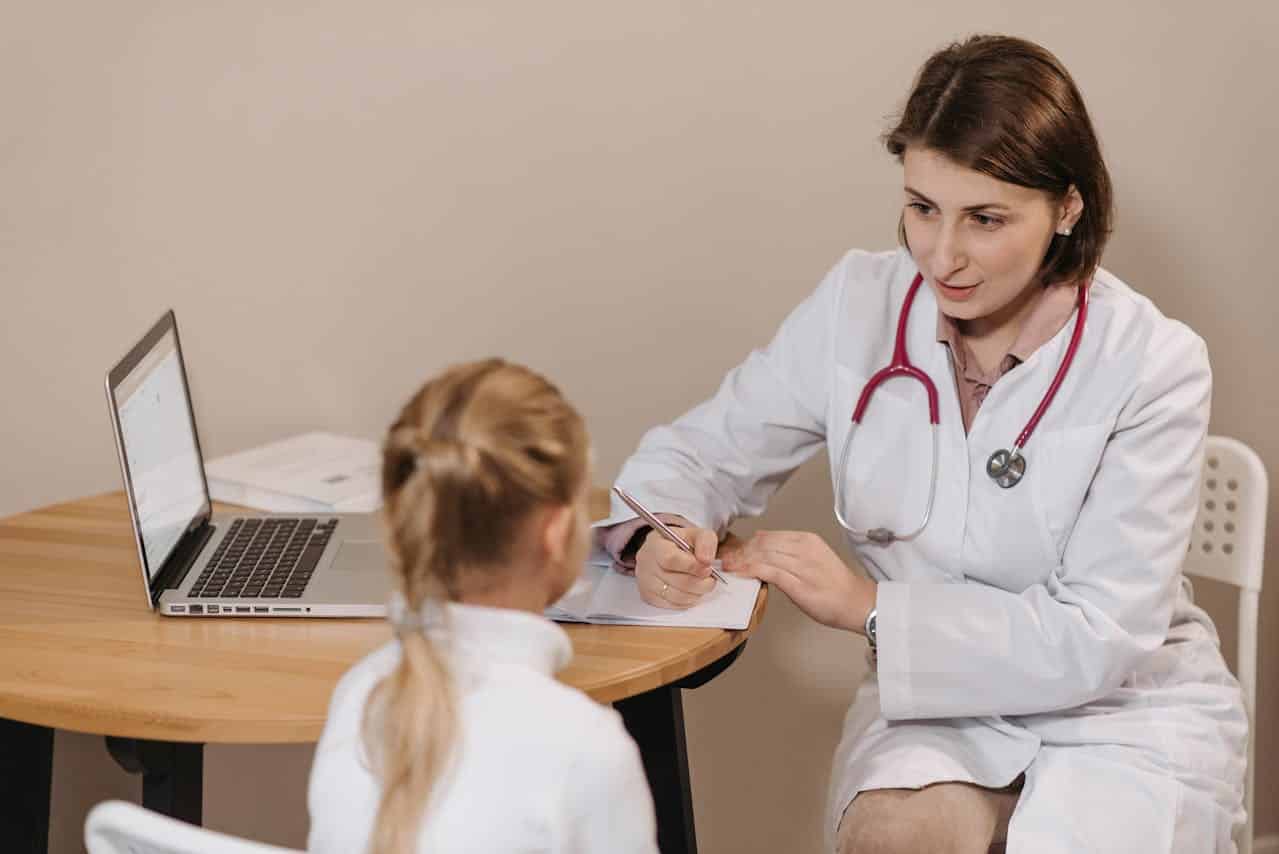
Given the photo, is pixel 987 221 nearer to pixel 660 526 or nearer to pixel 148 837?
pixel 660 526

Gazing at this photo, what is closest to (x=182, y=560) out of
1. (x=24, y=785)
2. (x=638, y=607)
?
(x=24, y=785)

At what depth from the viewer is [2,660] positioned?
1.51 metres

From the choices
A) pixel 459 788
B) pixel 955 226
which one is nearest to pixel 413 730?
pixel 459 788

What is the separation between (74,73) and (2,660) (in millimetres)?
922

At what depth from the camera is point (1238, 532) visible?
1.95 meters

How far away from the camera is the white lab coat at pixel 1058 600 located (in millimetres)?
1569

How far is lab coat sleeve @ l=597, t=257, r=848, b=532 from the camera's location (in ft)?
6.08

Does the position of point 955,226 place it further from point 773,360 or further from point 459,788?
point 459,788

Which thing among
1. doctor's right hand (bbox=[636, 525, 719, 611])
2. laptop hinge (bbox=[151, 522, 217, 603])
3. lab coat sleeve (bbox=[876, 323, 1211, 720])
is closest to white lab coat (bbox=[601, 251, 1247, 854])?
lab coat sleeve (bbox=[876, 323, 1211, 720])

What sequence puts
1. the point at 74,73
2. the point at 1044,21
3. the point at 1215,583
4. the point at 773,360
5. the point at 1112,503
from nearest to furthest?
the point at 1112,503 → the point at 773,360 → the point at 74,73 → the point at 1044,21 → the point at 1215,583

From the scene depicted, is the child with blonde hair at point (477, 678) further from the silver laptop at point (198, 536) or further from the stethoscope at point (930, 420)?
the stethoscope at point (930, 420)

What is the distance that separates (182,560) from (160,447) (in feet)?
0.43

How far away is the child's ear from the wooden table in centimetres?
37

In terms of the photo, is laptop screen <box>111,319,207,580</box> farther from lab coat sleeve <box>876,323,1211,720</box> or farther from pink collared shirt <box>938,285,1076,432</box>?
pink collared shirt <box>938,285,1076,432</box>
